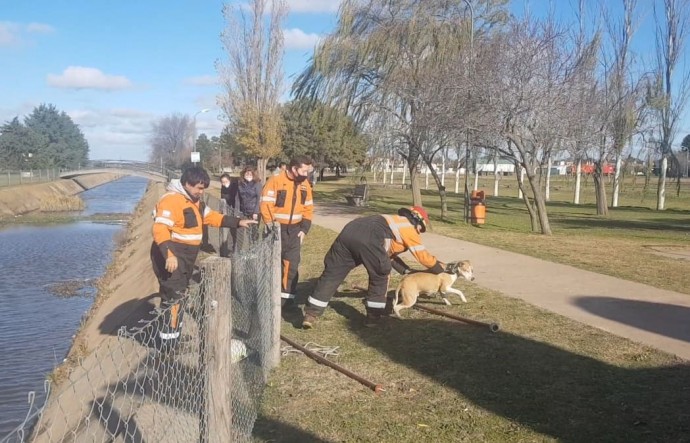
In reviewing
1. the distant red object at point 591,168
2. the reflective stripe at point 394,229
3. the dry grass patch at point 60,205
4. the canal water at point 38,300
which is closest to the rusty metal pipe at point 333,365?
the reflective stripe at point 394,229

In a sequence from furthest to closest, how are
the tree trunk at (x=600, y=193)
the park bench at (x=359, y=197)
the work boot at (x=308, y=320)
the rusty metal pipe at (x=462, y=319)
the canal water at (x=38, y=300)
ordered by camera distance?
the park bench at (x=359, y=197), the tree trunk at (x=600, y=193), the canal water at (x=38, y=300), the work boot at (x=308, y=320), the rusty metal pipe at (x=462, y=319)

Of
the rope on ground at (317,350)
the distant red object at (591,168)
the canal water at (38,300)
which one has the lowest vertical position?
the canal water at (38,300)

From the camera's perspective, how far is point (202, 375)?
3.65 metres

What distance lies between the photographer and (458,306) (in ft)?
26.0

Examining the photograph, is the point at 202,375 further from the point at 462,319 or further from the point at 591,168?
the point at 591,168

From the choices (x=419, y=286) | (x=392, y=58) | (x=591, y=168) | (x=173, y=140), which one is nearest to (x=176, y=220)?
(x=419, y=286)

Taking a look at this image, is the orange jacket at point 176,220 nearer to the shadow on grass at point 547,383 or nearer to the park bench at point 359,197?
the shadow on grass at point 547,383

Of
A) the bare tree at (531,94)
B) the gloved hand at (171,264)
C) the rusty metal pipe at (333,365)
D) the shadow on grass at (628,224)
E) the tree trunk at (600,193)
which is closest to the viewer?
the rusty metal pipe at (333,365)

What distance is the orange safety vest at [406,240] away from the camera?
6.82 meters

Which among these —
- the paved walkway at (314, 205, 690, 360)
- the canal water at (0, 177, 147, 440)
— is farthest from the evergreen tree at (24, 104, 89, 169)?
the paved walkway at (314, 205, 690, 360)

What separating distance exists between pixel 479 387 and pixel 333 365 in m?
1.38

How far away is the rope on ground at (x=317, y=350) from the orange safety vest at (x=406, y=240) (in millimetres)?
1277

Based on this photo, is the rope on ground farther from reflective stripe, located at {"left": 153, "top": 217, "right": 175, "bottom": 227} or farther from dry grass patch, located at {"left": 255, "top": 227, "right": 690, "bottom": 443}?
reflective stripe, located at {"left": 153, "top": 217, "right": 175, "bottom": 227}

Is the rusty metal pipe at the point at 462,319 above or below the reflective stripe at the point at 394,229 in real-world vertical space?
below
